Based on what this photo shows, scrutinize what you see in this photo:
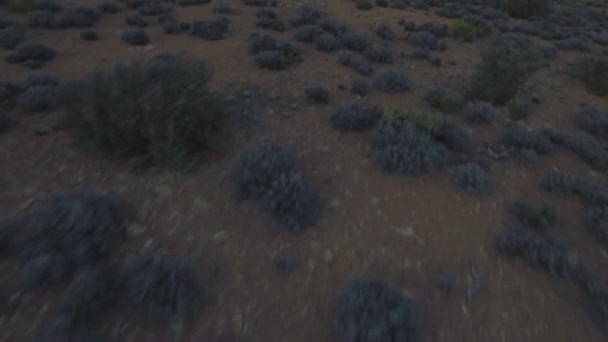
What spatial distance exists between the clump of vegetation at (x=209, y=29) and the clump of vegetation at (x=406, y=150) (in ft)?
18.8

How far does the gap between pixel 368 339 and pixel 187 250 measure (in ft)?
6.90

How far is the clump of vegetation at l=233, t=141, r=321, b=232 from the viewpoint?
4945mm

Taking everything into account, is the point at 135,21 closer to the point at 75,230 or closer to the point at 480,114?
the point at 75,230

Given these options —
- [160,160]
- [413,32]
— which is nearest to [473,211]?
[160,160]

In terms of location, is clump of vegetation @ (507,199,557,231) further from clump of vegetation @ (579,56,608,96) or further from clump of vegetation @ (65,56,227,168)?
clump of vegetation @ (579,56,608,96)

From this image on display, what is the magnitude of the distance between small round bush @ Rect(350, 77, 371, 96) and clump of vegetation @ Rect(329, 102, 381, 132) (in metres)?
1.10

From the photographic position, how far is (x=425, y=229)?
5.05 meters

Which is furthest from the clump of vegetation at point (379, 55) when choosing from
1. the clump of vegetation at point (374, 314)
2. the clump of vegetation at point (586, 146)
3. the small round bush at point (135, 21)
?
the clump of vegetation at point (374, 314)

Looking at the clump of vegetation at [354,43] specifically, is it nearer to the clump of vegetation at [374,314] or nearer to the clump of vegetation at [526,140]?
the clump of vegetation at [526,140]

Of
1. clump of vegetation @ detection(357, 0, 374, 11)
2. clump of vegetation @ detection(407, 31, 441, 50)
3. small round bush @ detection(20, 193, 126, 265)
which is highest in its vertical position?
clump of vegetation @ detection(357, 0, 374, 11)

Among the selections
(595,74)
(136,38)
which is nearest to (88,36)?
(136,38)

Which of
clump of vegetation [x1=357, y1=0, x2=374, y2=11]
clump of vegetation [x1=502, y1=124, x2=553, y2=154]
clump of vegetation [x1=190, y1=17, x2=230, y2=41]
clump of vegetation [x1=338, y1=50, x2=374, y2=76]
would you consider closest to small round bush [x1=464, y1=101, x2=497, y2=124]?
clump of vegetation [x1=502, y1=124, x2=553, y2=154]

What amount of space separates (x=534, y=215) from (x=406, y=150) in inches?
→ 73.3

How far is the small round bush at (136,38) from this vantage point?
951cm
